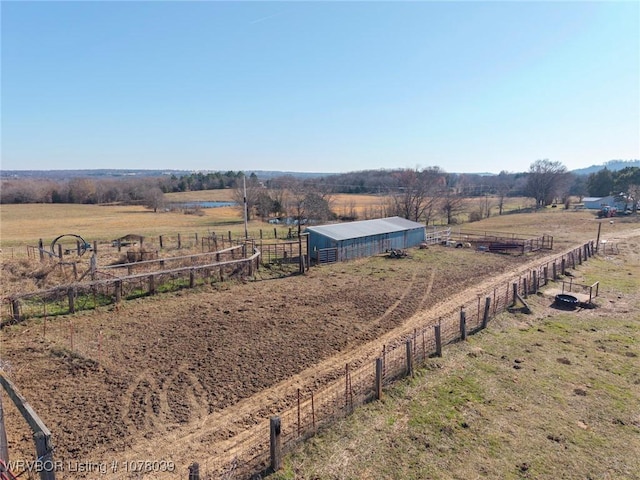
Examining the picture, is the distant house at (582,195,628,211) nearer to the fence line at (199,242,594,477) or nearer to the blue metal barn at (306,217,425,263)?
the blue metal barn at (306,217,425,263)

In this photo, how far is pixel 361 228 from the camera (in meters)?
29.5

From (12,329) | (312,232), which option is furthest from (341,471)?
(312,232)

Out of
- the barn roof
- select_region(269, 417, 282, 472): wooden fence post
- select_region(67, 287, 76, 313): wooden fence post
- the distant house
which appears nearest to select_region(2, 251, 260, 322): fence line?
select_region(67, 287, 76, 313): wooden fence post

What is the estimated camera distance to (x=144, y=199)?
79.6m

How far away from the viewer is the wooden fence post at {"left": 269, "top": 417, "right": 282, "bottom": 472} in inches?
268

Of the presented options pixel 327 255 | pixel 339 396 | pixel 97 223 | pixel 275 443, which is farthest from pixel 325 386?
pixel 97 223

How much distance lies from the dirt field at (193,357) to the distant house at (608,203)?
57.7m

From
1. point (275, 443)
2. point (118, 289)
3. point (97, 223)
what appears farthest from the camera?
point (97, 223)

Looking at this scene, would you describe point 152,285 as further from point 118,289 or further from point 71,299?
point 71,299

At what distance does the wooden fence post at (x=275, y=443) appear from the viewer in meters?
6.80

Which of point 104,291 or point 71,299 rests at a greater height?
point 71,299

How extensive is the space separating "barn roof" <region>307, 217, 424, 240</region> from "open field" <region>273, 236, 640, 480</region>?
49.8 ft

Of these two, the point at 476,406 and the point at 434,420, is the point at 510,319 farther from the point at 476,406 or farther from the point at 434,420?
the point at 434,420

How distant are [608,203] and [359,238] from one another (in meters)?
62.9
